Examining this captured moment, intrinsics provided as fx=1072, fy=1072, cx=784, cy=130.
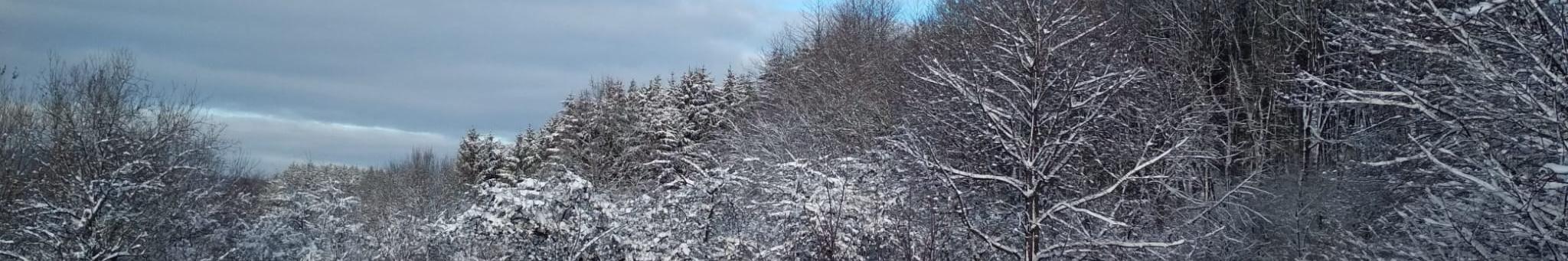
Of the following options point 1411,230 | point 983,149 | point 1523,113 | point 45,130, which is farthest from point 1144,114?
point 45,130

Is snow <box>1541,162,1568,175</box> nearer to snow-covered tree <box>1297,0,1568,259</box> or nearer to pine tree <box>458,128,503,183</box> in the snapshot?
snow-covered tree <box>1297,0,1568,259</box>

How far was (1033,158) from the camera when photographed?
34.0 ft

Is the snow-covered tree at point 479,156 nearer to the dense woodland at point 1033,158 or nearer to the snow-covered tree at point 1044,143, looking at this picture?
Result: the dense woodland at point 1033,158

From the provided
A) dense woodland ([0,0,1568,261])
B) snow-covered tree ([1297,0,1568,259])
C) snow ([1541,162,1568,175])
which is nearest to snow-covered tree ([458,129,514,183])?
dense woodland ([0,0,1568,261])

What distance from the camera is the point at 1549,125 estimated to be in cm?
841

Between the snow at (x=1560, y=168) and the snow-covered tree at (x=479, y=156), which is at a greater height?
the snow at (x=1560, y=168)

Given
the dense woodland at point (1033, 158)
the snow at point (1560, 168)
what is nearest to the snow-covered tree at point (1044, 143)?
the dense woodland at point (1033, 158)

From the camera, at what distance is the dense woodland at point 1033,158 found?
9.32 meters

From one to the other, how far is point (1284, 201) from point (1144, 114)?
3.02 m

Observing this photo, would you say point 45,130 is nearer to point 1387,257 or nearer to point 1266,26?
point 1387,257

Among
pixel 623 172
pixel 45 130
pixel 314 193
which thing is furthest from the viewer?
pixel 314 193

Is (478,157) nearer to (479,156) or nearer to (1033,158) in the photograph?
(479,156)

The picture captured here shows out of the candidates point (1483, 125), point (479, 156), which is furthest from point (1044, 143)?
point (479, 156)

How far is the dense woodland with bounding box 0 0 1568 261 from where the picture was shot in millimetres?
9320
